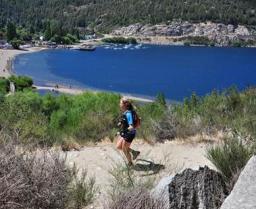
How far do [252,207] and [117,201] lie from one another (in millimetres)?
1367

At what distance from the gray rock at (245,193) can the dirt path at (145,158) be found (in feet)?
8.96

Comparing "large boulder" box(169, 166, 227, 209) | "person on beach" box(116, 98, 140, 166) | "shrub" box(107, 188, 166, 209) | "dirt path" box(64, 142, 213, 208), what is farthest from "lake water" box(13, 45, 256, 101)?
"shrub" box(107, 188, 166, 209)

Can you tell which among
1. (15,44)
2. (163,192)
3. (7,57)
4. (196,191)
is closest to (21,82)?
(7,57)

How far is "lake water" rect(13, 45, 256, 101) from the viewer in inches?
3339

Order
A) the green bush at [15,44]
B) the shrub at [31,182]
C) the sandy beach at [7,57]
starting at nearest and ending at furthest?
1. the shrub at [31,182]
2. the sandy beach at [7,57]
3. the green bush at [15,44]

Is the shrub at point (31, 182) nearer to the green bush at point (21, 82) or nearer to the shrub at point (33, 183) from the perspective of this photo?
the shrub at point (33, 183)

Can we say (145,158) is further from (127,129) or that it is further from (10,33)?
(10,33)

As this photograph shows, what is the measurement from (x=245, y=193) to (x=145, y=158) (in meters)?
4.97

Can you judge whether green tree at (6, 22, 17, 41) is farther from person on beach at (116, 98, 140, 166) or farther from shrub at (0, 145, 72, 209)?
shrub at (0, 145, 72, 209)

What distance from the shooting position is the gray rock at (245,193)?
430 cm

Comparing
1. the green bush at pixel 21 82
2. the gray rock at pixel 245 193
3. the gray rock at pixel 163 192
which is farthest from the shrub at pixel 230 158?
the green bush at pixel 21 82

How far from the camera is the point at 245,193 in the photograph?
14.8 feet

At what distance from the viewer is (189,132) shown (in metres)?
11.2

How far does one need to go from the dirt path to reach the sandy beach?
260ft
